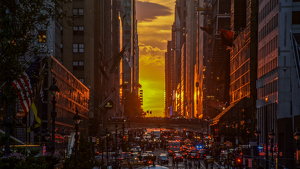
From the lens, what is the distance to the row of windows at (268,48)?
71662mm

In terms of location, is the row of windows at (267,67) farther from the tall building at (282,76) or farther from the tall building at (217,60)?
the tall building at (217,60)

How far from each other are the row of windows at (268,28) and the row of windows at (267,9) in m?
1.78

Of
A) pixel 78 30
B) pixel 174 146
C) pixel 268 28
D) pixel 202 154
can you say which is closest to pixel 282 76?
pixel 268 28

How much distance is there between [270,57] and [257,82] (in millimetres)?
10588

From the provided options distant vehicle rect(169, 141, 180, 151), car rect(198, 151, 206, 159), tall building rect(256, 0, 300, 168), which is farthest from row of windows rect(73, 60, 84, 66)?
tall building rect(256, 0, 300, 168)

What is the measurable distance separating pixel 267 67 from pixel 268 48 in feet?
9.90

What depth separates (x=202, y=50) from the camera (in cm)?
18300

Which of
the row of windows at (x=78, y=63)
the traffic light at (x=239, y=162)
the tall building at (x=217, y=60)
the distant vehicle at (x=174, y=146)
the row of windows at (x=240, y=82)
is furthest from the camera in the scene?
the tall building at (x=217, y=60)

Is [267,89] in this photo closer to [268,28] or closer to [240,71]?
[268,28]

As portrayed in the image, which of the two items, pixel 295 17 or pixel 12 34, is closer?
pixel 12 34

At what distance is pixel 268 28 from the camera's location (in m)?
76.7

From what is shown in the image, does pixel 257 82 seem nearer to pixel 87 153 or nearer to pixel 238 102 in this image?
pixel 238 102

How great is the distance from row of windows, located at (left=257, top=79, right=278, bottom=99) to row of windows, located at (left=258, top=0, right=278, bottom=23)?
1133 cm

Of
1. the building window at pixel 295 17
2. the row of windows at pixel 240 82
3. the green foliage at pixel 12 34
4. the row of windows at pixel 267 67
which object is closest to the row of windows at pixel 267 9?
the building window at pixel 295 17
